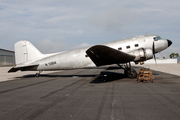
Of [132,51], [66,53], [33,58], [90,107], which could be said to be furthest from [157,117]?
[33,58]

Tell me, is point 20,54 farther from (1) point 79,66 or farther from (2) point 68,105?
(2) point 68,105

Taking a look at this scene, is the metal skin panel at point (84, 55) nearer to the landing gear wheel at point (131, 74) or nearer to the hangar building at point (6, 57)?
the landing gear wheel at point (131, 74)

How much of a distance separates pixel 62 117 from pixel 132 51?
11602mm

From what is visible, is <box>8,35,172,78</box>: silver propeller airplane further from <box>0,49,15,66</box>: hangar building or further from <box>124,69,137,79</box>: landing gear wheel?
<box>0,49,15,66</box>: hangar building

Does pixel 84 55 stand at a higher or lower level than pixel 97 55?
higher

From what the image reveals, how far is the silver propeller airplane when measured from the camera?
47.7 feet

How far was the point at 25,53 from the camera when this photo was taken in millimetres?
18500

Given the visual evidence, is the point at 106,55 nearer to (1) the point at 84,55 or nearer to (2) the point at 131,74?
(1) the point at 84,55

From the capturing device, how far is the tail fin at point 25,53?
1845cm

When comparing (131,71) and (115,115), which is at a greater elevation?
(131,71)

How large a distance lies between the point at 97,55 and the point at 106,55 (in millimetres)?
903

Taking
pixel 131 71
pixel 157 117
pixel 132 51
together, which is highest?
pixel 132 51

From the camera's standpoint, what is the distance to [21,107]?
6656mm

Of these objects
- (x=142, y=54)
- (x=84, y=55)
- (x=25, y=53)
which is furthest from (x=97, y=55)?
(x=25, y=53)
